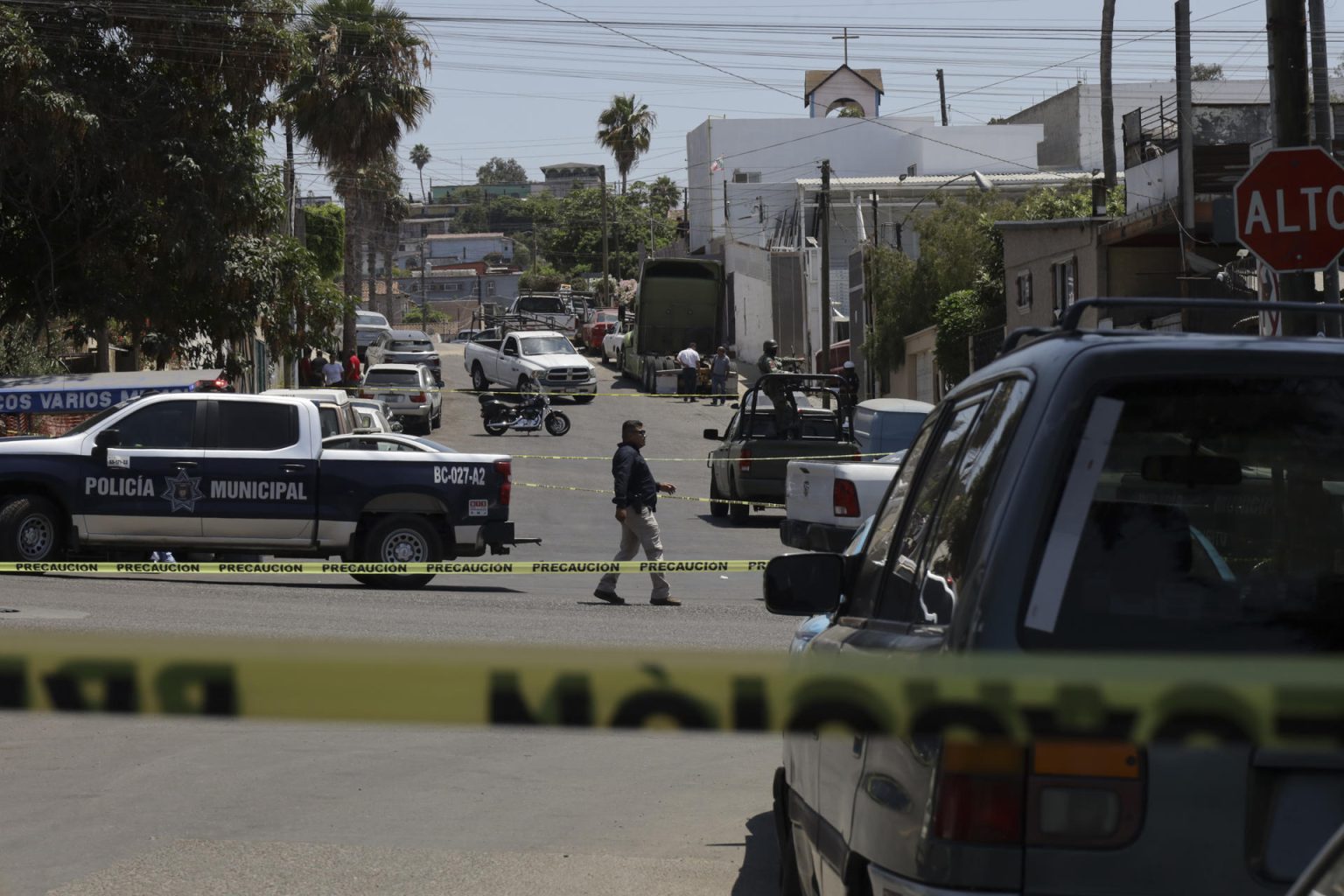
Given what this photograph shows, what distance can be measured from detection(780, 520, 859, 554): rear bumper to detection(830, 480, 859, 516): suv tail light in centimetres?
17

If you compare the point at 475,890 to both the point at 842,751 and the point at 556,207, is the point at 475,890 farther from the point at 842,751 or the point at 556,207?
the point at 556,207

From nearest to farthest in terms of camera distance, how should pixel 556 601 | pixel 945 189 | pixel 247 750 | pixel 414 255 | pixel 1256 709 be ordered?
1. pixel 1256 709
2. pixel 247 750
3. pixel 556 601
4. pixel 945 189
5. pixel 414 255

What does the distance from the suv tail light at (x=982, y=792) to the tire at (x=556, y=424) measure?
105 ft

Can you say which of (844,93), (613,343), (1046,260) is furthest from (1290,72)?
(844,93)

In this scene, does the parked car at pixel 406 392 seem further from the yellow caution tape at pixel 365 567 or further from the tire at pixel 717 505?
the yellow caution tape at pixel 365 567

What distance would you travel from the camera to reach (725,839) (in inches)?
261

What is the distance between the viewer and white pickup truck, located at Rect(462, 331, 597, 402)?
131 ft

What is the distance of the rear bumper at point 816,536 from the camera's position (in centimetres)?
1599

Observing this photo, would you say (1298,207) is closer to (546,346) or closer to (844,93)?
(546,346)

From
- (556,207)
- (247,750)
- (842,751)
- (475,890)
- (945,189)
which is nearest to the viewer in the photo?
(842,751)

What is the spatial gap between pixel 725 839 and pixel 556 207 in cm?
12199

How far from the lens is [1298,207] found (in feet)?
32.6

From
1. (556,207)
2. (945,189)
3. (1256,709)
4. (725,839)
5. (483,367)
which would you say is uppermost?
(556,207)

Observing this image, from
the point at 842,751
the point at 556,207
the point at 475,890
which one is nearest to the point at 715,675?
the point at 842,751
